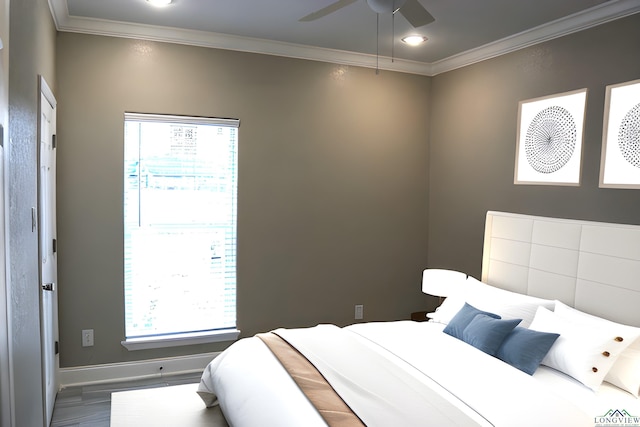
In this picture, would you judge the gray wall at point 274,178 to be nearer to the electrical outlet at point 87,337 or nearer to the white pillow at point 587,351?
the electrical outlet at point 87,337

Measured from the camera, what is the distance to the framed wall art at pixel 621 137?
2904 millimetres

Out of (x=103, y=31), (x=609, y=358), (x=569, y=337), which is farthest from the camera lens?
(x=103, y=31)

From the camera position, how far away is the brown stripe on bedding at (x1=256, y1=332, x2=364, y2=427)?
1998 mm

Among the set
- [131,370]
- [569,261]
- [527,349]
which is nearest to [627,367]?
[527,349]

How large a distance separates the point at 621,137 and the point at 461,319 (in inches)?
58.6

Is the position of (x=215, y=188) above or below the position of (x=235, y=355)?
above

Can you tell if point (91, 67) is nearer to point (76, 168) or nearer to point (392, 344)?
point (76, 168)

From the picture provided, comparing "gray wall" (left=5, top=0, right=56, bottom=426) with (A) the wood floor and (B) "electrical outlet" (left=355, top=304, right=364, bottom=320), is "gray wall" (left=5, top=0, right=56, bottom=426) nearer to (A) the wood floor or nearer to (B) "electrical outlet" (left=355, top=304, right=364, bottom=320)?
(A) the wood floor

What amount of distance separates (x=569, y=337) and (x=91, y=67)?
362cm

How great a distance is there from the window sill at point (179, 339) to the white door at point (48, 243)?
54cm

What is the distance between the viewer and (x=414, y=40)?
3.82 metres

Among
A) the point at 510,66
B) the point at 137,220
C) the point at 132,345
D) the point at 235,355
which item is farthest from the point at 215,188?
the point at 510,66

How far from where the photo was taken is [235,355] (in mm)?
2715

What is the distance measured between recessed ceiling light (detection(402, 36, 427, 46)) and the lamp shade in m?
1.81
